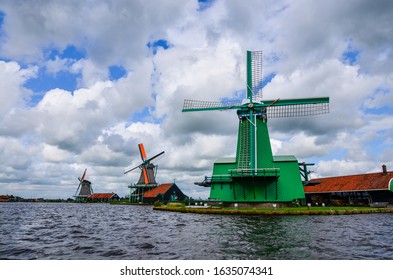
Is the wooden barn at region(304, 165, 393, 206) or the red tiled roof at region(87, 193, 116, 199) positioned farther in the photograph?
the red tiled roof at region(87, 193, 116, 199)

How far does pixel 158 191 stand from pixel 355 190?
43.3 m

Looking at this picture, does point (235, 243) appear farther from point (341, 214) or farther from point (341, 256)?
point (341, 214)

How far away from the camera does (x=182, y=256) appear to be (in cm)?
1084

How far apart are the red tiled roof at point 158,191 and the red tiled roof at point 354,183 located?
3253cm

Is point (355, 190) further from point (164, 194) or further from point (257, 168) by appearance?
point (164, 194)

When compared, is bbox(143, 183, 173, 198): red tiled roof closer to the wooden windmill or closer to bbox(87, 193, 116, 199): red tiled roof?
the wooden windmill

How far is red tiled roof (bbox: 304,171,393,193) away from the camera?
38.4 m

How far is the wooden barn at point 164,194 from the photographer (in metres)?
Result: 69.9

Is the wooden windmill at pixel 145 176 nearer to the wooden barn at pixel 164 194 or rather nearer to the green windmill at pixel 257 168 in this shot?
the wooden barn at pixel 164 194

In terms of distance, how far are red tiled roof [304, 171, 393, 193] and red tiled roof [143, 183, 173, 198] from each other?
32532mm

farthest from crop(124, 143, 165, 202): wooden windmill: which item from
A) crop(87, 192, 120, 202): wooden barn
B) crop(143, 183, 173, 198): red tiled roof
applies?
crop(87, 192, 120, 202): wooden barn
